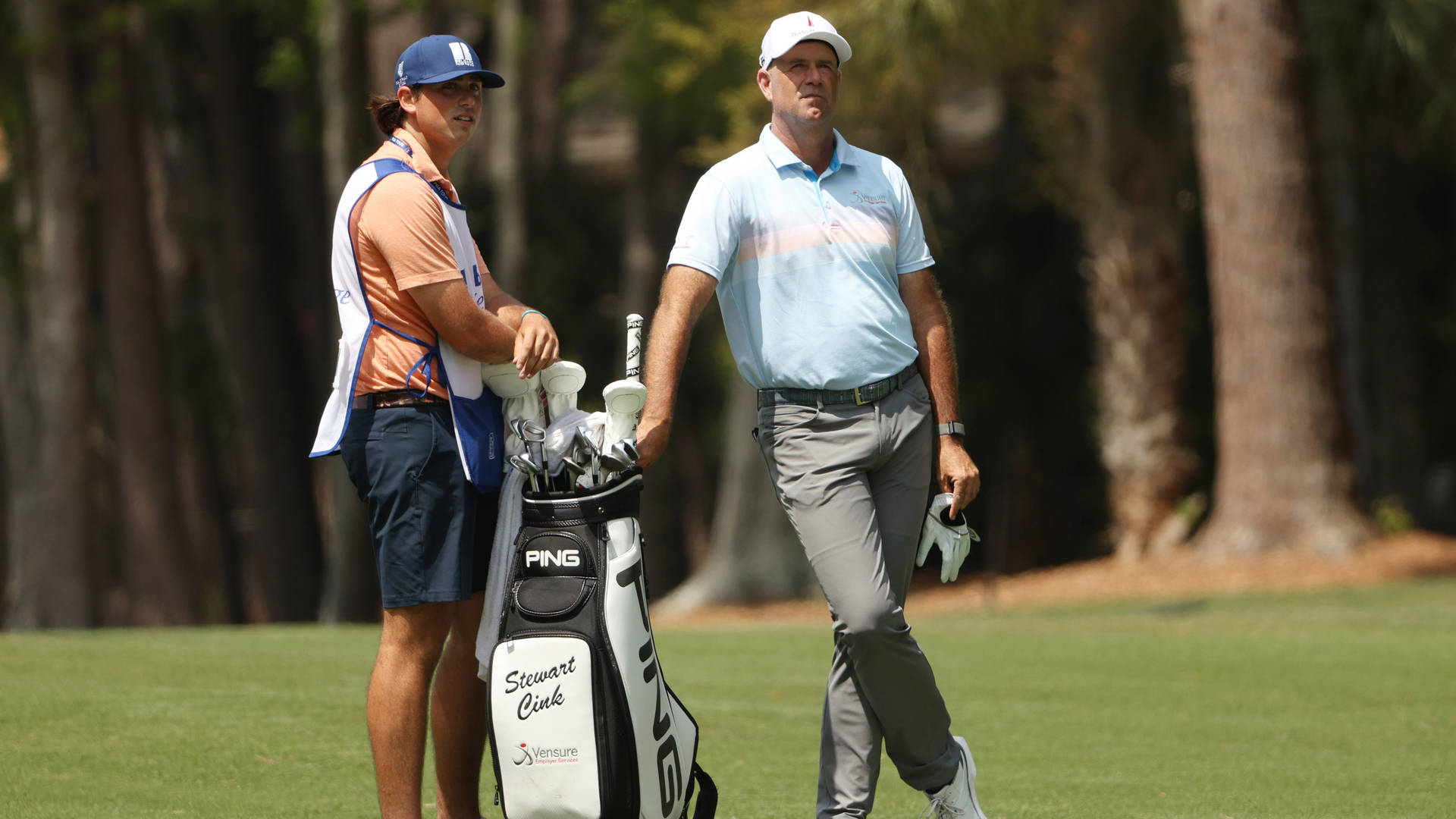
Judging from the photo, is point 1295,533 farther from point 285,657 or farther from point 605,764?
point 605,764

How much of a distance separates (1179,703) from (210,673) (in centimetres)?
444

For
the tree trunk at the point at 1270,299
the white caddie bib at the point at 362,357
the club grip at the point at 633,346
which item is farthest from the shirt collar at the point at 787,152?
the tree trunk at the point at 1270,299

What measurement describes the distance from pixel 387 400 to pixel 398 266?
1.19ft

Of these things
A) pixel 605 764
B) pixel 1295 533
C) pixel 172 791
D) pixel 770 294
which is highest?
pixel 770 294

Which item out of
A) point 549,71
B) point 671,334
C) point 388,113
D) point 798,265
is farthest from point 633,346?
point 549,71

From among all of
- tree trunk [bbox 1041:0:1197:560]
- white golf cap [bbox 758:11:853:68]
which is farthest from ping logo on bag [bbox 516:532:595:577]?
tree trunk [bbox 1041:0:1197:560]

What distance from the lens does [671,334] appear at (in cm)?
467

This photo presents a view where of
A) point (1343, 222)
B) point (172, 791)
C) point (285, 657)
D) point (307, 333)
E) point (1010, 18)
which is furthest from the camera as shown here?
point (307, 333)

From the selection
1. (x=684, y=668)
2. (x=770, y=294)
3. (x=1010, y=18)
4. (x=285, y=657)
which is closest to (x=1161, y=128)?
(x=1010, y=18)

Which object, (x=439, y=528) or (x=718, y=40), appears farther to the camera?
(x=718, y=40)

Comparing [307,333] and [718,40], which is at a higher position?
[718,40]

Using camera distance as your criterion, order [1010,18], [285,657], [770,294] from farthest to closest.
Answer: [1010,18]
[285,657]
[770,294]

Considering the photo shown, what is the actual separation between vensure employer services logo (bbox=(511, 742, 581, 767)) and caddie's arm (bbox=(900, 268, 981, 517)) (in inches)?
51.6

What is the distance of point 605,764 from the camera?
434 centimetres
